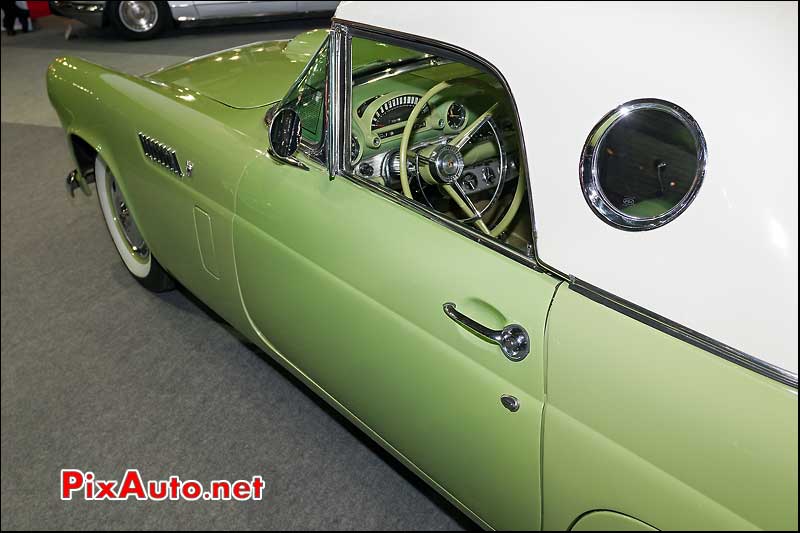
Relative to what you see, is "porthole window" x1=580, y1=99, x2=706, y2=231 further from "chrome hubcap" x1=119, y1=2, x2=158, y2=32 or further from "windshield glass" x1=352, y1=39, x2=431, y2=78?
"chrome hubcap" x1=119, y1=2, x2=158, y2=32

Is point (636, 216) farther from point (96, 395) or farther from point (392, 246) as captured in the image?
point (96, 395)

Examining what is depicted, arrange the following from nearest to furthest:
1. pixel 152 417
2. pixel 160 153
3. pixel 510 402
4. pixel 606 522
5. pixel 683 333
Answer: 1. pixel 683 333
2. pixel 606 522
3. pixel 510 402
4. pixel 160 153
5. pixel 152 417

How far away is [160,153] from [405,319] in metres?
1.21

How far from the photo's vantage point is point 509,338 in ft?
4.74

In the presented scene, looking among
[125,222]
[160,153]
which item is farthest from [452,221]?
A: [125,222]

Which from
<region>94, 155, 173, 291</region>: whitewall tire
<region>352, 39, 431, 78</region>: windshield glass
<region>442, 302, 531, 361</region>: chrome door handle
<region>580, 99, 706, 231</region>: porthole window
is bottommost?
<region>94, 155, 173, 291</region>: whitewall tire

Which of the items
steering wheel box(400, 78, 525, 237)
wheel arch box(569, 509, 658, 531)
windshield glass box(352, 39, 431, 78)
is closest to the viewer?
wheel arch box(569, 509, 658, 531)

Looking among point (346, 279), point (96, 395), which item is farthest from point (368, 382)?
point (96, 395)

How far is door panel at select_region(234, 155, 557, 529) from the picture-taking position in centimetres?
149

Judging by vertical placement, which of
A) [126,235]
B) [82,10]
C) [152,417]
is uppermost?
[82,10]

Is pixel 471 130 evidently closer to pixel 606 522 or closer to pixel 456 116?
pixel 456 116

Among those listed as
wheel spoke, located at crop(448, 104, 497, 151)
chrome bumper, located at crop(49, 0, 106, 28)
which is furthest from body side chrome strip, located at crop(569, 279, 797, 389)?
chrome bumper, located at crop(49, 0, 106, 28)

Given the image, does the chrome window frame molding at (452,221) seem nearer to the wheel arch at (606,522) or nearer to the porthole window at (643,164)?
the porthole window at (643,164)

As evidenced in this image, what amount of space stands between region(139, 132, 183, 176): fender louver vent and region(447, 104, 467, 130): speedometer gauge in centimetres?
84
